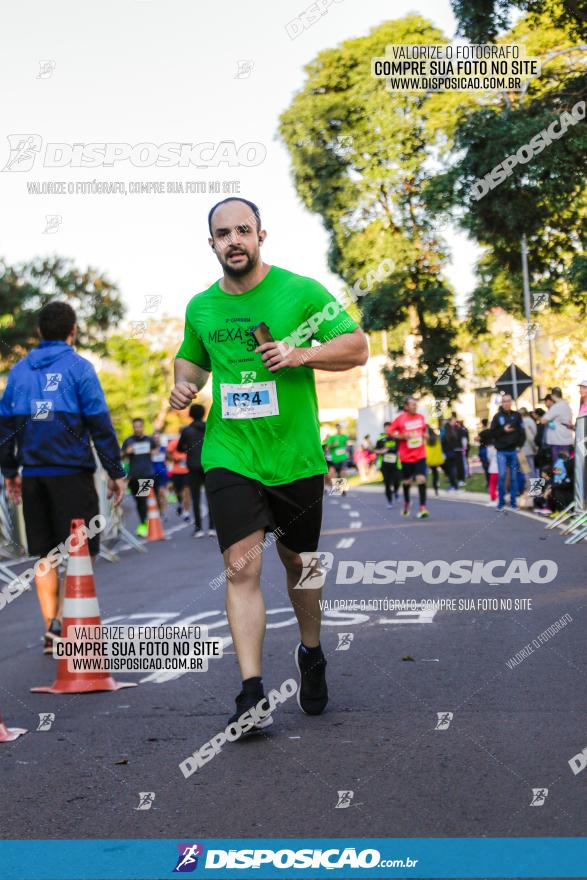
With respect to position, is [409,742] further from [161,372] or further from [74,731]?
[161,372]

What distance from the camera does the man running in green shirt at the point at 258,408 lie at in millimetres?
5160

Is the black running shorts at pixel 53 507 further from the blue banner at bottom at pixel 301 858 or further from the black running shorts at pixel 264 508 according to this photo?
the blue banner at bottom at pixel 301 858

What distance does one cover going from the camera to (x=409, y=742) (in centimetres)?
468

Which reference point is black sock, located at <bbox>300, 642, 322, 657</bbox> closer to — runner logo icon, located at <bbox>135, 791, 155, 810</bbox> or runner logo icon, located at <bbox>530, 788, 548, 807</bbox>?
runner logo icon, located at <bbox>135, 791, 155, 810</bbox>

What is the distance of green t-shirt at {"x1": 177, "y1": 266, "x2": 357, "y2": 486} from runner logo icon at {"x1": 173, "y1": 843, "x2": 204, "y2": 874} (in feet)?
6.37

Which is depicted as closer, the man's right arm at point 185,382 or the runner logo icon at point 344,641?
the man's right arm at point 185,382

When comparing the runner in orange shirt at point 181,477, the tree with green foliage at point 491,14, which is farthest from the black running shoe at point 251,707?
the tree with green foliage at point 491,14

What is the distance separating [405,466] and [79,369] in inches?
534

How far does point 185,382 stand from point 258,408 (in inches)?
15.2

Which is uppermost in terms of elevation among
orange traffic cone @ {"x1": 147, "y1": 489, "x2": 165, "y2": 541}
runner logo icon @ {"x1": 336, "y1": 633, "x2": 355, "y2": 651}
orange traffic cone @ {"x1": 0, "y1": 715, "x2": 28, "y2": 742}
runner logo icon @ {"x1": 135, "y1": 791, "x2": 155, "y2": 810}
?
runner logo icon @ {"x1": 135, "y1": 791, "x2": 155, "y2": 810}

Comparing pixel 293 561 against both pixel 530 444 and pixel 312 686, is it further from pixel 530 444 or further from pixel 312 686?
pixel 530 444

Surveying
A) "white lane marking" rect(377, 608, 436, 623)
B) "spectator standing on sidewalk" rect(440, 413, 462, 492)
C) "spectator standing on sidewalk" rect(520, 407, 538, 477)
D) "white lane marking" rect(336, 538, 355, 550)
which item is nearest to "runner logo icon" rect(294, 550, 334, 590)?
"white lane marking" rect(377, 608, 436, 623)

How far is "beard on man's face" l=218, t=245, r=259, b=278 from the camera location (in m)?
5.16

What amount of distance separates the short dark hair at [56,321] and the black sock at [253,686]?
9.99 ft
